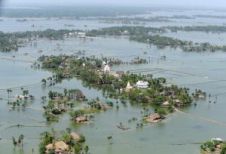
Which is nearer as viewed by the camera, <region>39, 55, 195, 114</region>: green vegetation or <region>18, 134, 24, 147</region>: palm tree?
<region>18, 134, 24, 147</region>: palm tree

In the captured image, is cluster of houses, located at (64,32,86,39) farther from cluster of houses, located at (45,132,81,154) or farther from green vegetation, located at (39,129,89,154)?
cluster of houses, located at (45,132,81,154)

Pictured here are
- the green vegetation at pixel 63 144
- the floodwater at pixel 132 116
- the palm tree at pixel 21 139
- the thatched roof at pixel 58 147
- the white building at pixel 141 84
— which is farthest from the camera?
the white building at pixel 141 84

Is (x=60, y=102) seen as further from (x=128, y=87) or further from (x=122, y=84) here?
(x=122, y=84)

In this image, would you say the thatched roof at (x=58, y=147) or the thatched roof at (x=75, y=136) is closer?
the thatched roof at (x=58, y=147)

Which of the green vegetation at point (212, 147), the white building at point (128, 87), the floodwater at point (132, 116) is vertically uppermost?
the white building at point (128, 87)

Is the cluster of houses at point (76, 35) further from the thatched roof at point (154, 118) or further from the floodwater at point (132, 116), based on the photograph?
the thatched roof at point (154, 118)

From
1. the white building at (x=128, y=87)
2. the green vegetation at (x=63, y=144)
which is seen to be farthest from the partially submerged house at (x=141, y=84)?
the green vegetation at (x=63, y=144)

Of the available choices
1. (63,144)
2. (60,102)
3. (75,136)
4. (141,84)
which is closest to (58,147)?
(63,144)

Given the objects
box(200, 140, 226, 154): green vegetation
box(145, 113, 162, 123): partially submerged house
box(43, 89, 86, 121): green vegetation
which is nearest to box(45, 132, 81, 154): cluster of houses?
box(43, 89, 86, 121): green vegetation
